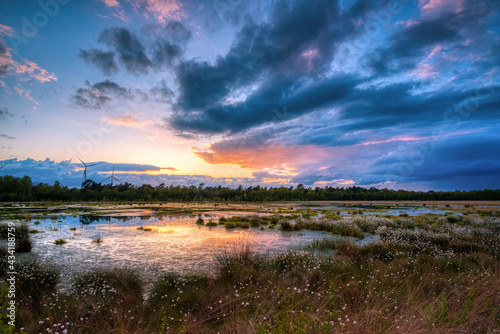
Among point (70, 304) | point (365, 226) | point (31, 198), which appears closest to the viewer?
point (70, 304)

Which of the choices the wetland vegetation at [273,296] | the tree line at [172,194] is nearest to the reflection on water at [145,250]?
the wetland vegetation at [273,296]

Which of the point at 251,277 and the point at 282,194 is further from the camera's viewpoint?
the point at 282,194

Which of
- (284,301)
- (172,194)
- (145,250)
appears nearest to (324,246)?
(284,301)

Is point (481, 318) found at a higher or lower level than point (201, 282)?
higher

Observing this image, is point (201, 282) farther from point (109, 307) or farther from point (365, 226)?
point (365, 226)

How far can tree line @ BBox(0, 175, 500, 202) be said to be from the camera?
117812 mm

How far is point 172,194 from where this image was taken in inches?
A: 6713

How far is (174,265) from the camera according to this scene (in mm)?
12102

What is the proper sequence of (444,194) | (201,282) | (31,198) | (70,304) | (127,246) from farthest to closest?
(444,194), (31,198), (127,246), (201,282), (70,304)

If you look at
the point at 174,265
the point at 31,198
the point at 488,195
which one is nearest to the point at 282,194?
the point at 488,195

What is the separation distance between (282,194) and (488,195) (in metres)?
133

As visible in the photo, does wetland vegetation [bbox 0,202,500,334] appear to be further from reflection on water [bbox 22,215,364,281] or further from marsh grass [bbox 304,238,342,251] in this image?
marsh grass [bbox 304,238,342,251]

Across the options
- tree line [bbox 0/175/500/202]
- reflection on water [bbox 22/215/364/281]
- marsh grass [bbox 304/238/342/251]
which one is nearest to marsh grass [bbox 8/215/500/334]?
reflection on water [bbox 22/215/364/281]

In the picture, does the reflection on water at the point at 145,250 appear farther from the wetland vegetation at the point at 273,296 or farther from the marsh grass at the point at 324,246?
the marsh grass at the point at 324,246
